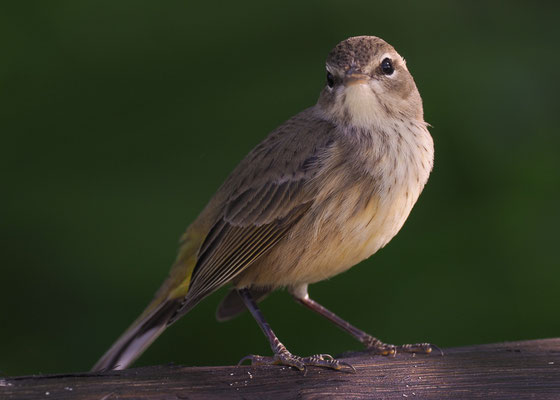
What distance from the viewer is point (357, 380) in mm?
2648

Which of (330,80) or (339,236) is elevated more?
(330,80)

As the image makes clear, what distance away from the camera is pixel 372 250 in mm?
3324

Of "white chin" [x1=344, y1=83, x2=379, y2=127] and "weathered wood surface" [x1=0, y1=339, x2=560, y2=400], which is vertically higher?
"white chin" [x1=344, y1=83, x2=379, y2=127]

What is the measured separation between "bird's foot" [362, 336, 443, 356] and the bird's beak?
1166 mm

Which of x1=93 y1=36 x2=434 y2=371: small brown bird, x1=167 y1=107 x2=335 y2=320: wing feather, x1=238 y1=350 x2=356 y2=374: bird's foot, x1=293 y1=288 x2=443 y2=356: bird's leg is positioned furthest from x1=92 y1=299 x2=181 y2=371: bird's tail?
x1=293 y1=288 x2=443 y2=356: bird's leg

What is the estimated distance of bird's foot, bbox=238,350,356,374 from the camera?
2.81 m

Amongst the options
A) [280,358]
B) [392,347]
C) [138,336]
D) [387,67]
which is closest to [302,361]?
[280,358]

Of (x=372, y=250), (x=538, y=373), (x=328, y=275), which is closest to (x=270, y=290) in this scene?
(x=328, y=275)

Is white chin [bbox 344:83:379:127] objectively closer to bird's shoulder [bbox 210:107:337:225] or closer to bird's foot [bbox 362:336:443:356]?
bird's shoulder [bbox 210:107:337:225]

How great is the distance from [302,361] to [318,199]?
2.31ft

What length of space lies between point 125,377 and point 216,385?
0.30 metres

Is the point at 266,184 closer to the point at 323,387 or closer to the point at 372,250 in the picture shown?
the point at 372,250

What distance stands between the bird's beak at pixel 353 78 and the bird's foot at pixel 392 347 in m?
1.17

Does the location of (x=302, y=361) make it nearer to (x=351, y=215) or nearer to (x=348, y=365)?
(x=348, y=365)
